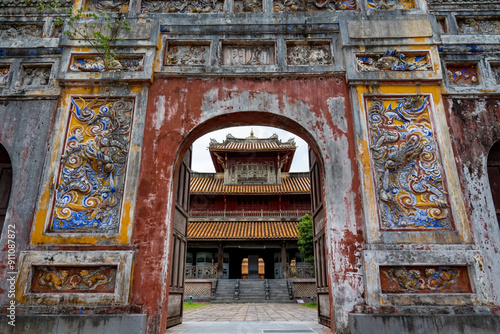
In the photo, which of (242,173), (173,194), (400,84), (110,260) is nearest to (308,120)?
(400,84)

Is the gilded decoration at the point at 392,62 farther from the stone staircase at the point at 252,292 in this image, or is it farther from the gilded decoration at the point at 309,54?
the stone staircase at the point at 252,292

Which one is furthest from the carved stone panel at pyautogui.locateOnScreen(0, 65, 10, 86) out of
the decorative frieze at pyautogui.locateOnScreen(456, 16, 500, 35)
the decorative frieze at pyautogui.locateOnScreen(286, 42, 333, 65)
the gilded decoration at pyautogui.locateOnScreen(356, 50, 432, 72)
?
the decorative frieze at pyautogui.locateOnScreen(456, 16, 500, 35)

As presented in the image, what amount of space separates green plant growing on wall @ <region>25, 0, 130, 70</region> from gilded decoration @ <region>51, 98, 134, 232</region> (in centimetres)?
88

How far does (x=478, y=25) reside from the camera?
6605 millimetres

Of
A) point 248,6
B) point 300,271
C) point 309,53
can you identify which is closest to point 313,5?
point 309,53

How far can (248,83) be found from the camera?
20.0 feet

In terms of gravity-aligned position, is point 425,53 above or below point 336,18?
below

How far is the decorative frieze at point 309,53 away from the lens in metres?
6.35

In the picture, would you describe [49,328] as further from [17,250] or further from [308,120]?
[308,120]

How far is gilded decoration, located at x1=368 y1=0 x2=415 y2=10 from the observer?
667cm

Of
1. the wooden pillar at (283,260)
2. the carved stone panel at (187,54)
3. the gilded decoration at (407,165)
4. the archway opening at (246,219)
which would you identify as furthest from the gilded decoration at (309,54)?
the wooden pillar at (283,260)

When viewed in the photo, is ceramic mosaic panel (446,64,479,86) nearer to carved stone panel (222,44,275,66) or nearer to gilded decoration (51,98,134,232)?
carved stone panel (222,44,275,66)

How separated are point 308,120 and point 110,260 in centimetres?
395

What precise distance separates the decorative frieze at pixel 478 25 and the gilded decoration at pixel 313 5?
7.17ft
